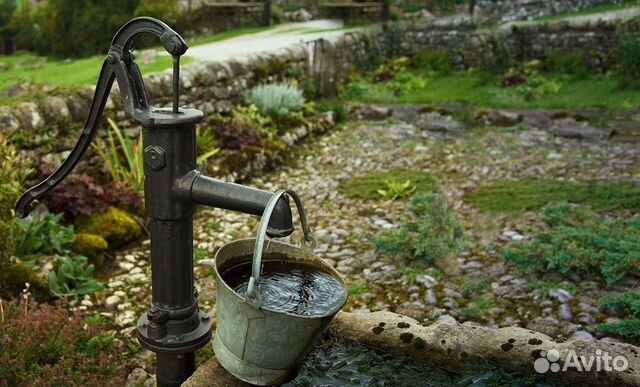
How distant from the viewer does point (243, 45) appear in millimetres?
12141

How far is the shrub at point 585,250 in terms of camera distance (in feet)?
14.9

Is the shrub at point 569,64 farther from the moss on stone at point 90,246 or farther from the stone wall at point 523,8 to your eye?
the moss on stone at point 90,246

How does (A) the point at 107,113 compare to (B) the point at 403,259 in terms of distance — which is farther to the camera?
(A) the point at 107,113

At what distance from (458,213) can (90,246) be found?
10.7ft

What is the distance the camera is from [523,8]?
17953 millimetres

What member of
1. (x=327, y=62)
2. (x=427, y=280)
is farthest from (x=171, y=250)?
(x=327, y=62)

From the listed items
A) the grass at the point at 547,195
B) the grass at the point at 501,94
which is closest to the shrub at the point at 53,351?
the grass at the point at 547,195

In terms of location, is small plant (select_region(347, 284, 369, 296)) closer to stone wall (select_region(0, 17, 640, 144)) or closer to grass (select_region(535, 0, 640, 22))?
stone wall (select_region(0, 17, 640, 144))

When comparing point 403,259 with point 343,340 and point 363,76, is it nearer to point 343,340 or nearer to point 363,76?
point 343,340

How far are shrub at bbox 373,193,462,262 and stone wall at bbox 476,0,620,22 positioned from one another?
1170cm

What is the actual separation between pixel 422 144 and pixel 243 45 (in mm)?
4783

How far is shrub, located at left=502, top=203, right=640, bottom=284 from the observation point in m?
4.54

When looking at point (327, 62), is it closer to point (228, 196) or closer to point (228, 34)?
point (228, 34)

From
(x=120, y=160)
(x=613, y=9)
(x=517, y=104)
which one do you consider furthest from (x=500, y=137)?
(x=613, y=9)
